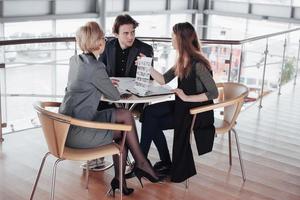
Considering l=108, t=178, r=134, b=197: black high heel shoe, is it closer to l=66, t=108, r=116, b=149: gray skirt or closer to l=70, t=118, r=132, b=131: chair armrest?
l=66, t=108, r=116, b=149: gray skirt

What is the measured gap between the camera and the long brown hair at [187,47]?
311 centimetres

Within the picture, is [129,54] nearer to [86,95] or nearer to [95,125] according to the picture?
[86,95]

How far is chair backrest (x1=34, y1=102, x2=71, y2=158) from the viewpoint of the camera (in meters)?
2.51

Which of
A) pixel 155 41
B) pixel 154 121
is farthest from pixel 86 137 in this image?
pixel 155 41

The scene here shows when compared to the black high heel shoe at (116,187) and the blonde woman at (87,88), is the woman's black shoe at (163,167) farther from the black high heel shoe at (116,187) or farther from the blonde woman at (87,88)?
the blonde woman at (87,88)

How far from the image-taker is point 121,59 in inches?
142

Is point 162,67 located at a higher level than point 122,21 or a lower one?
lower

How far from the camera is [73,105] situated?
109 inches

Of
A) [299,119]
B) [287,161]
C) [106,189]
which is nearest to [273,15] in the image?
[299,119]

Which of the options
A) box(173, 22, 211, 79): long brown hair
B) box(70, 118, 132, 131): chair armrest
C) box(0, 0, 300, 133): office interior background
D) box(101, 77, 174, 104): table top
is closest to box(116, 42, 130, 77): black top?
box(101, 77, 174, 104): table top

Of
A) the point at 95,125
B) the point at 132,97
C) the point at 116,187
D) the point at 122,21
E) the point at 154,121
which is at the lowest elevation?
the point at 116,187

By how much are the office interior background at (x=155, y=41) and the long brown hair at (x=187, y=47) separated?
20.3 inches

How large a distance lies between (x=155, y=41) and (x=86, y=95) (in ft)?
6.95

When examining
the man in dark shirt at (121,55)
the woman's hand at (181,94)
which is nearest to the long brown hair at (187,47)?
the woman's hand at (181,94)
